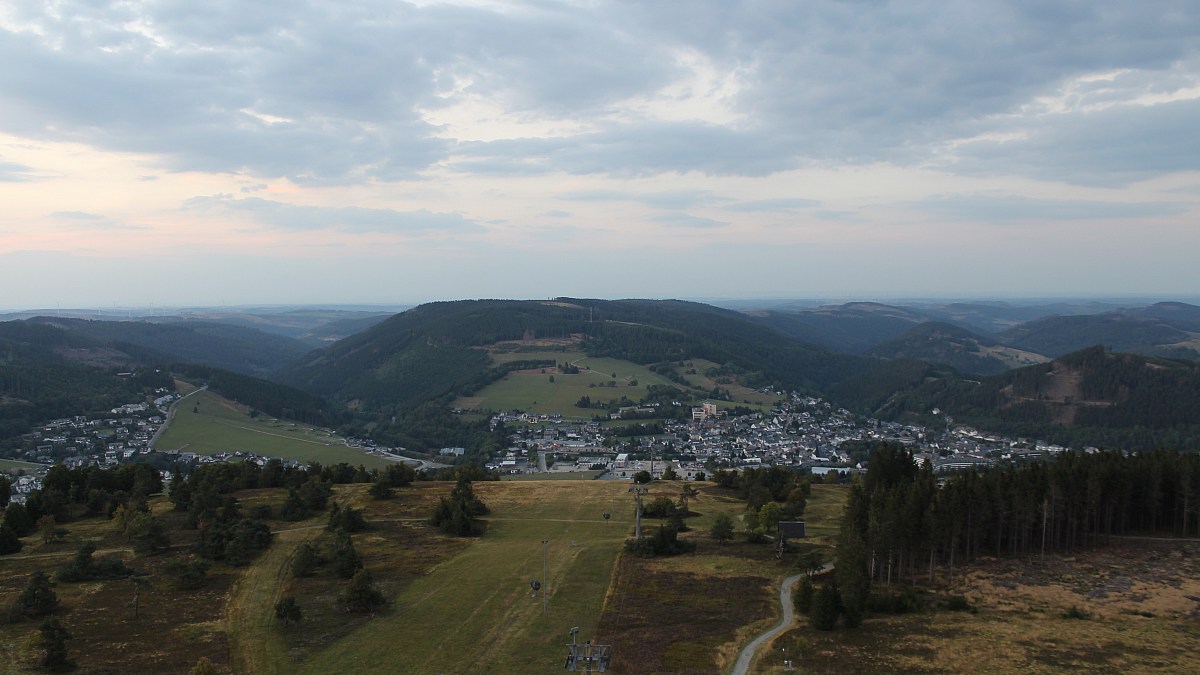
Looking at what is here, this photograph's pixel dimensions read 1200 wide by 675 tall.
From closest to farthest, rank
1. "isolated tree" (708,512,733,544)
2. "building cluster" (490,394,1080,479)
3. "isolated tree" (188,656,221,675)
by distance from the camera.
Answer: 1. "isolated tree" (188,656,221,675)
2. "isolated tree" (708,512,733,544)
3. "building cluster" (490,394,1080,479)

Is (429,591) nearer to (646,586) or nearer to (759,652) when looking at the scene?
(646,586)

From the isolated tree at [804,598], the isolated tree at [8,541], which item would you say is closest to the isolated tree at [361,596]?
the isolated tree at [804,598]

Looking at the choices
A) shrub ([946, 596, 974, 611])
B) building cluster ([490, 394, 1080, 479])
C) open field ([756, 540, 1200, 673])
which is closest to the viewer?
open field ([756, 540, 1200, 673])

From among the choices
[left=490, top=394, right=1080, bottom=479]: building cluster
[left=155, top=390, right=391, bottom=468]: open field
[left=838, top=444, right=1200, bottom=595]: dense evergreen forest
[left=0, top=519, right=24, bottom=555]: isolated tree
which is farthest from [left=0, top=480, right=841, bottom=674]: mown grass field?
[left=155, top=390, right=391, bottom=468]: open field

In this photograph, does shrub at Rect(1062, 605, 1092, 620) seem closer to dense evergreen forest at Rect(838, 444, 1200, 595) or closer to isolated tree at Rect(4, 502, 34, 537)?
dense evergreen forest at Rect(838, 444, 1200, 595)

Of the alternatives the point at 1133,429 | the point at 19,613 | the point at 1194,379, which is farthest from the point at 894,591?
the point at 1194,379

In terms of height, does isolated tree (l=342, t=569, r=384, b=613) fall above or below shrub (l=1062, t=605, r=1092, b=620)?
below
